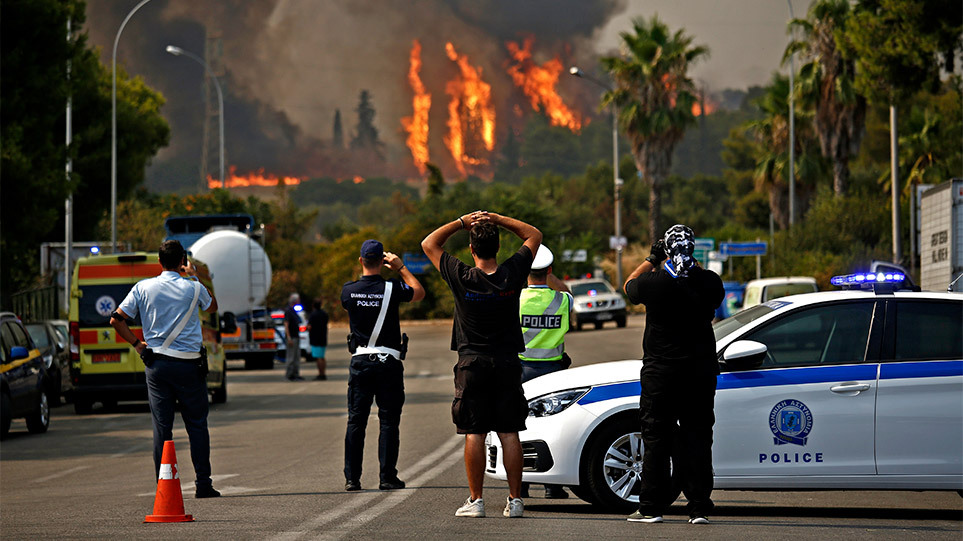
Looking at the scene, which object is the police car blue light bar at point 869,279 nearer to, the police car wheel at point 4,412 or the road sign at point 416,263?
the police car wheel at point 4,412

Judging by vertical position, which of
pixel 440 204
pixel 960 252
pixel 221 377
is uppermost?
pixel 440 204

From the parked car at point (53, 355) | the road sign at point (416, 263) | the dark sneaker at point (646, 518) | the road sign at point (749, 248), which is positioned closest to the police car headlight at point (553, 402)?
the dark sneaker at point (646, 518)

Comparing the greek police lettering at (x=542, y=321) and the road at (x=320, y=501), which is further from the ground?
the greek police lettering at (x=542, y=321)

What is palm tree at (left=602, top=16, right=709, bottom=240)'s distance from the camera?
52.5 m

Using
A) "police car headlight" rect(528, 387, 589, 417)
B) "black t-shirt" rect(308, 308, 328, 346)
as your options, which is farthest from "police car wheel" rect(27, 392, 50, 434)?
"police car headlight" rect(528, 387, 589, 417)

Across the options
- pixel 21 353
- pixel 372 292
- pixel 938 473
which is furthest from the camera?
pixel 21 353

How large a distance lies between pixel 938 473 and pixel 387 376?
4099 millimetres

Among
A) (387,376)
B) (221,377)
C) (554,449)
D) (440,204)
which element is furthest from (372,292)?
(440,204)

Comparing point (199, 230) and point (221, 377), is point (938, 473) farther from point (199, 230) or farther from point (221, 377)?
point (199, 230)

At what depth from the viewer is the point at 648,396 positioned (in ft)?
27.3

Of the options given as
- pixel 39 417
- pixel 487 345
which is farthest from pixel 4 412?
pixel 487 345

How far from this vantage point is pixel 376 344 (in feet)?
33.4

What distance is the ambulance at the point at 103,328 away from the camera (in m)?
20.8

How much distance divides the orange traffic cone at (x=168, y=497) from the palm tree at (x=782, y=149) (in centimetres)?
4381
